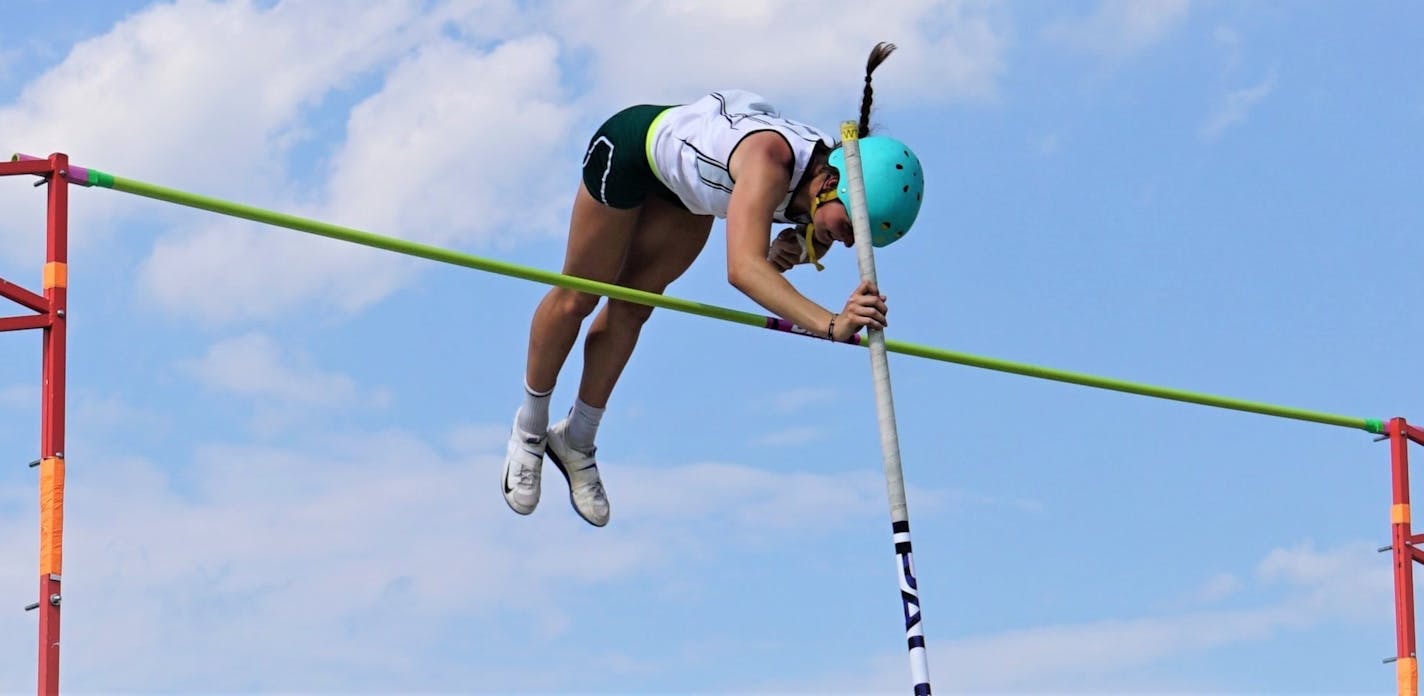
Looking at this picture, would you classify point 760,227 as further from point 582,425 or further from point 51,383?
point 51,383

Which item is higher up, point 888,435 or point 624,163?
point 624,163

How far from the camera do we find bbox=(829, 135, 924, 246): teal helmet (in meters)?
5.85

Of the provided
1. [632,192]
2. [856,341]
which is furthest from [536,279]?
[856,341]

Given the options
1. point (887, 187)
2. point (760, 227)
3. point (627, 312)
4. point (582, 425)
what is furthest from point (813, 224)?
point (582, 425)

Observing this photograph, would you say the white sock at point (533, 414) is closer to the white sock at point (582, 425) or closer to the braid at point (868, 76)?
the white sock at point (582, 425)

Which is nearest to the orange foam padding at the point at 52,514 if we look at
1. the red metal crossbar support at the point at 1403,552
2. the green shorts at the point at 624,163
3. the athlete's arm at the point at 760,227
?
the athlete's arm at the point at 760,227

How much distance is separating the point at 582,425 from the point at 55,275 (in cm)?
247

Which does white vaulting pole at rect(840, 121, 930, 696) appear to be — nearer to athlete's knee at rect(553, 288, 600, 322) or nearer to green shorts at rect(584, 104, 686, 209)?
green shorts at rect(584, 104, 686, 209)

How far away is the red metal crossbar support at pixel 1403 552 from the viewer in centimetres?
777

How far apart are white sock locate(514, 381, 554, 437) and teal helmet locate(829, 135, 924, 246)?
5.46ft

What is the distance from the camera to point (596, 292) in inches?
232

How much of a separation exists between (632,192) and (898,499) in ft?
4.66

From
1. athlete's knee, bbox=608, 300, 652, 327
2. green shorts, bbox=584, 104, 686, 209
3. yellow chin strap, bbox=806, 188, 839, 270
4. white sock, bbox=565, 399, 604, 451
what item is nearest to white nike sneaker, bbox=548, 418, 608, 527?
white sock, bbox=565, 399, 604, 451

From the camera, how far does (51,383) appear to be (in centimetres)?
503
